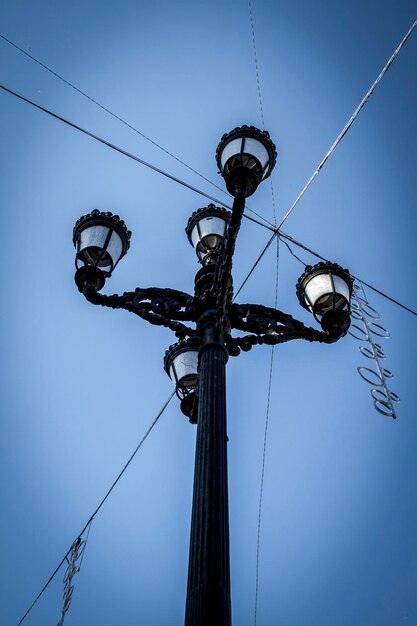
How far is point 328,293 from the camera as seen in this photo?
435 cm

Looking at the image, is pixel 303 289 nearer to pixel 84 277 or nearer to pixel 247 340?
pixel 247 340

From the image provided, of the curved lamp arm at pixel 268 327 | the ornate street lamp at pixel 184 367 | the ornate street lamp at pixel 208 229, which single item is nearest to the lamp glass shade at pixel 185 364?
the ornate street lamp at pixel 184 367

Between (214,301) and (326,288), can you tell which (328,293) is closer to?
(326,288)

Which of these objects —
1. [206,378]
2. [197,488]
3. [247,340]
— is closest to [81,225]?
[247,340]

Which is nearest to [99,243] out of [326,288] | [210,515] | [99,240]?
[99,240]

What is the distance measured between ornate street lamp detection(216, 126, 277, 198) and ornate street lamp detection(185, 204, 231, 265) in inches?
30.5

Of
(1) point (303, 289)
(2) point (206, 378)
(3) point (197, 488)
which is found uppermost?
(1) point (303, 289)

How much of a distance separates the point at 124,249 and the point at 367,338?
2.00 metres

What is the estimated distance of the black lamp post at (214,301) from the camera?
3223mm

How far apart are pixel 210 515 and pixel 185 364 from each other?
180cm

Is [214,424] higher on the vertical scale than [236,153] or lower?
lower

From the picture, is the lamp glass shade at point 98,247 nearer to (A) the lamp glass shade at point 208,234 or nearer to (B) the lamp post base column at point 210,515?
(A) the lamp glass shade at point 208,234

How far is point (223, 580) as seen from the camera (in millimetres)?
2262

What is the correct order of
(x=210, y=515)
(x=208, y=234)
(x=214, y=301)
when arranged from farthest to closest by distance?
(x=208, y=234) < (x=214, y=301) < (x=210, y=515)
